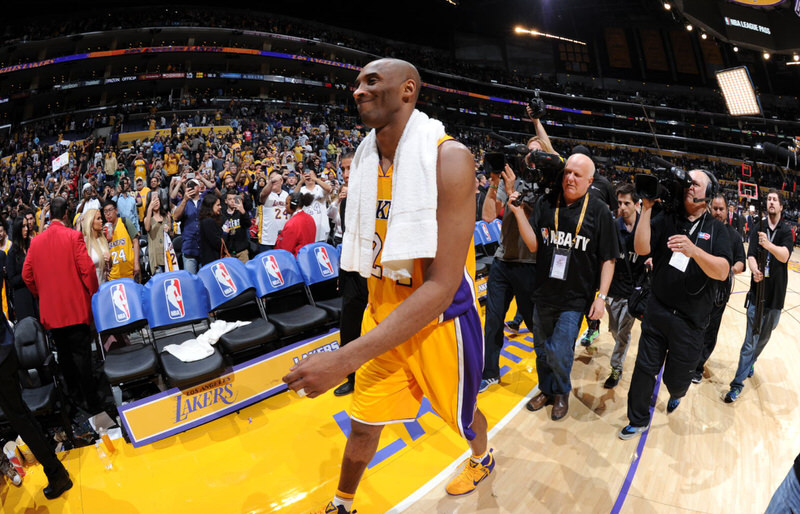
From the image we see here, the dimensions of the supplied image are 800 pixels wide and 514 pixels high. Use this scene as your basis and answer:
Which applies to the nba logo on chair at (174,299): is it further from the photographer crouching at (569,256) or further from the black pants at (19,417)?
the photographer crouching at (569,256)

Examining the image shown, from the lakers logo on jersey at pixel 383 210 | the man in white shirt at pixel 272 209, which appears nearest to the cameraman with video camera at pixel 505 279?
the lakers logo on jersey at pixel 383 210

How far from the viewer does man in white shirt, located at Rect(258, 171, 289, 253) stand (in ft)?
19.1

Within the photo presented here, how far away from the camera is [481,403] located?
338cm

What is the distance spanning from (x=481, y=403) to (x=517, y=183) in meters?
2.29

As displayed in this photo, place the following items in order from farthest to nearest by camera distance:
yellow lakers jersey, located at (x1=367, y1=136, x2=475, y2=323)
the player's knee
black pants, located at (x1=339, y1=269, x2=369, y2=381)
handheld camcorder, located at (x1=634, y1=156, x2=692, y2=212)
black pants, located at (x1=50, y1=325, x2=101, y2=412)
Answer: black pants, located at (x1=50, y1=325, x2=101, y2=412), black pants, located at (x1=339, y1=269, x2=369, y2=381), handheld camcorder, located at (x1=634, y1=156, x2=692, y2=212), the player's knee, yellow lakers jersey, located at (x1=367, y1=136, x2=475, y2=323)

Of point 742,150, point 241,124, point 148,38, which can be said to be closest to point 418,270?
point 241,124

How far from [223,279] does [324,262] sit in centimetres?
105

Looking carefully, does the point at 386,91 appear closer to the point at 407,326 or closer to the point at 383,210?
the point at 383,210

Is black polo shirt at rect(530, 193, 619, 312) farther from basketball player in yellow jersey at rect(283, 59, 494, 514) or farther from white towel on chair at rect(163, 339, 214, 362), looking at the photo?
white towel on chair at rect(163, 339, 214, 362)

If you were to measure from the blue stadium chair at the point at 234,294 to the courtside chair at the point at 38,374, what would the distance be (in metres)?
Result: 1.05

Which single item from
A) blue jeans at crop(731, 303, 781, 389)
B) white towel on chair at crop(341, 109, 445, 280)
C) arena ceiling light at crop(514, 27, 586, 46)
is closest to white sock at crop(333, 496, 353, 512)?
white towel on chair at crop(341, 109, 445, 280)

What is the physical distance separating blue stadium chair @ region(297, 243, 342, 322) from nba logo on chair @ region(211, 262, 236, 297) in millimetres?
711

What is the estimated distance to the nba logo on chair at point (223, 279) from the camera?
3855mm

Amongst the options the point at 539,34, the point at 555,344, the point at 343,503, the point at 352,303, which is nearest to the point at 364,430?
the point at 343,503
